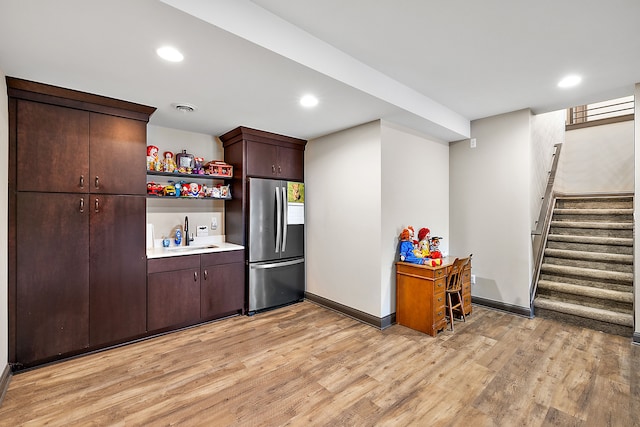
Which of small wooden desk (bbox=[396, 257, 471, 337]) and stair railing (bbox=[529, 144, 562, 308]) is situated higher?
stair railing (bbox=[529, 144, 562, 308])

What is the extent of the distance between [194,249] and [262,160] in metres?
1.39

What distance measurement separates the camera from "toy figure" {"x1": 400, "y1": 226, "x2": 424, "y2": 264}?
3337 millimetres

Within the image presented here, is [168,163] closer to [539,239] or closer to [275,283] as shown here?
[275,283]

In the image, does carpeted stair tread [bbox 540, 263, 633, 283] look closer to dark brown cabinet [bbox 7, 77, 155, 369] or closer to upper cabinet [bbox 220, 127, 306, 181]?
upper cabinet [bbox 220, 127, 306, 181]

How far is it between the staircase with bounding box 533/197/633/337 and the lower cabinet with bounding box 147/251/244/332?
12.1ft

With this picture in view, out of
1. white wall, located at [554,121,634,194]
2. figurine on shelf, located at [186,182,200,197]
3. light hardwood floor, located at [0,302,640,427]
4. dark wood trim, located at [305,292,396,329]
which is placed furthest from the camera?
white wall, located at [554,121,634,194]

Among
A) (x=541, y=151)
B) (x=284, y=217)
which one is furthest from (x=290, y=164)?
(x=541, y=151)

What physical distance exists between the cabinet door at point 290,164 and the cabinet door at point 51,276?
2.19 metres

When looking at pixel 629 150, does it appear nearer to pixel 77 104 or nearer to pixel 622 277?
pixel 622 277

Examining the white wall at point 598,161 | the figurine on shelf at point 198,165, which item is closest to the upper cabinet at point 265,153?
the figurine on shelf at point 198,165

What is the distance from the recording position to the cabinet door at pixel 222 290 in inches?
132

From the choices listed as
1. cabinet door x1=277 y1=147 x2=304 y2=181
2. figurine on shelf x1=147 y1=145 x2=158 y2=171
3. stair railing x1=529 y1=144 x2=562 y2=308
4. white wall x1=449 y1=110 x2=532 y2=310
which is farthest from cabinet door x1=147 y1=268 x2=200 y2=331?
stair railing x1=529 y1=144 x2=562 y2=308

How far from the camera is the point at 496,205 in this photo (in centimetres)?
379

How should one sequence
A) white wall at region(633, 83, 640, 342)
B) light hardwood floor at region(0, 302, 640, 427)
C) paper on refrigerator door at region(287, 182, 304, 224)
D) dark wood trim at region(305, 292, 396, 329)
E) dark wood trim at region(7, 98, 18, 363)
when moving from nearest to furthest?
light hardwood floor at region(0, 302, 640, 427) < dark wood trim at region(7, 98, 18, 363) < white wall at region(633, 83, 640, 342) < dark wood trim at region(305, 292, 396, 329) < paper on refrigerator door at region(287, 182, 304, 224)
